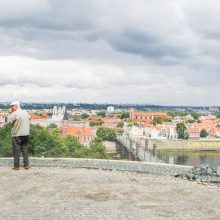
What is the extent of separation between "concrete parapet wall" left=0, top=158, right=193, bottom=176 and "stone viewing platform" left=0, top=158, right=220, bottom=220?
0.09ft

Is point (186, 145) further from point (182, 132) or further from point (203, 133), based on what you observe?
point (203, 133)

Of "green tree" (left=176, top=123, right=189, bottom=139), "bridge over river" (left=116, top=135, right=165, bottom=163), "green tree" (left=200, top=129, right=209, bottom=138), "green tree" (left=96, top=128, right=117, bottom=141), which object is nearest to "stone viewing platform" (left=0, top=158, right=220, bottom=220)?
"bridge over river" (left=116, top=135, right=165, bottom=163)

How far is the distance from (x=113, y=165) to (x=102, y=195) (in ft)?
9.70

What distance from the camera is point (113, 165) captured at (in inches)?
437

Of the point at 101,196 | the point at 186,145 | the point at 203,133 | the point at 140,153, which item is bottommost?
the point at 186,145

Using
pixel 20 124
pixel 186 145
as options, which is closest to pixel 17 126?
pixel 20 124

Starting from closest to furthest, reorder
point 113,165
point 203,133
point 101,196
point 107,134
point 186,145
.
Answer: point 101,196 → point 113,165 → point 107,134 → point 186,145 → point 203,133

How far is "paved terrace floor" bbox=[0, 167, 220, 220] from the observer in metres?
6.96

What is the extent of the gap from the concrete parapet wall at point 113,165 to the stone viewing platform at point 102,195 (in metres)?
0.03

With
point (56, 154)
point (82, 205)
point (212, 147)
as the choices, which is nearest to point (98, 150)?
point (56, 154)

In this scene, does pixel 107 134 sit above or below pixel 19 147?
below

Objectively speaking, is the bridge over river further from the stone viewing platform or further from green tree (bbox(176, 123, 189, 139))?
green tree (bbox(176, 123, 189, 139))

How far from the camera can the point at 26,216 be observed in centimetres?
677

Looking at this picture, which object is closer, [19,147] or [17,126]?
[17,126]
